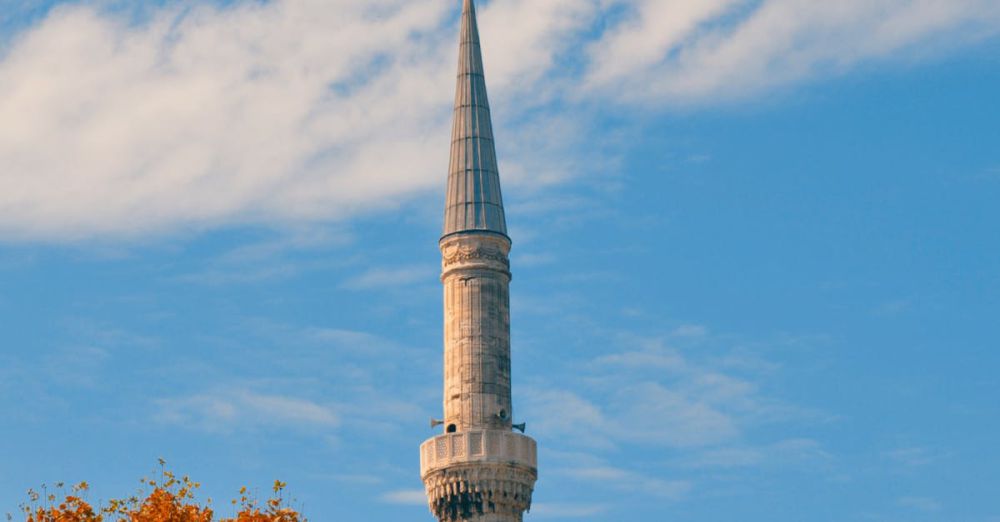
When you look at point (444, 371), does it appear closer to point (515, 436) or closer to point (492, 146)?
point (515, 436)

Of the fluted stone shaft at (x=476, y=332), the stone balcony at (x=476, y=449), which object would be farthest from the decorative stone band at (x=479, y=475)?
the fluted stone shaft at (x=476, y=332)

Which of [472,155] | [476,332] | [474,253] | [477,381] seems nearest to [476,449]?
[477,381]

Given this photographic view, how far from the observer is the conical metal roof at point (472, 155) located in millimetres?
68562

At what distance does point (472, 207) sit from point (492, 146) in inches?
128

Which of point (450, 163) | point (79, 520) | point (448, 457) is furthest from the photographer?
point (450, 163)

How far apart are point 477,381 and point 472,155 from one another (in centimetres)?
933

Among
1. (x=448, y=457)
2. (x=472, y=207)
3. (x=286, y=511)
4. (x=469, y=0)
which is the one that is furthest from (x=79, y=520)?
(x=469, y=0)

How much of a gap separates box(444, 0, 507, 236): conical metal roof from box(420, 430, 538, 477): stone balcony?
781 centimetres

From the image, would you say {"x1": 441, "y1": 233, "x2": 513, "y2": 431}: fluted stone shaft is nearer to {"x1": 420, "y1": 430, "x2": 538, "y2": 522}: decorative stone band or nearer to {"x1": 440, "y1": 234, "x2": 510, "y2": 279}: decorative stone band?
{"x1": 440, "y1": 234, "x2": 510, "y2": 279}: decorative stone band

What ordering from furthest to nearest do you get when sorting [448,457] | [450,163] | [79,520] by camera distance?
[450,163] < [448,457] < [79,520]

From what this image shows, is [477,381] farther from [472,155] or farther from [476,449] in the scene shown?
[472,155]

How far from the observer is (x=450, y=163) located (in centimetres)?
7044

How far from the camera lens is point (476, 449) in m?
64.9

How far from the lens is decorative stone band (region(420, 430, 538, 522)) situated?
64938 mm
